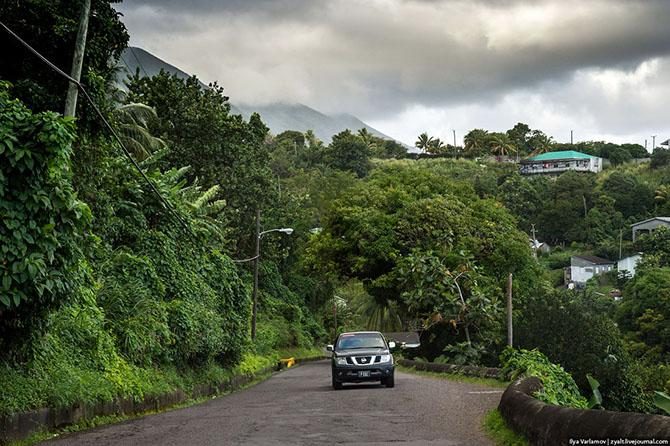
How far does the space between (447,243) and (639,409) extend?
17026 mm

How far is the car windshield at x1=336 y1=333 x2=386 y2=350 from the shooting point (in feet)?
77.6

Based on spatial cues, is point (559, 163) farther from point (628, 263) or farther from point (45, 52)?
point (45, 52)

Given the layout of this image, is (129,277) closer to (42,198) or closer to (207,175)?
(42,198)

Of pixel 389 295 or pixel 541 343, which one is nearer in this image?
pixel 541 343

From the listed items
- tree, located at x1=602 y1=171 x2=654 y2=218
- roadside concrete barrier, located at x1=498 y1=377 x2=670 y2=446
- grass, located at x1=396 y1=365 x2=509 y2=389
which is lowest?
grass, located at x1=396 y1=365 x2=509 y2=389

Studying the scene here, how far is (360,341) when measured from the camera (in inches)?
942

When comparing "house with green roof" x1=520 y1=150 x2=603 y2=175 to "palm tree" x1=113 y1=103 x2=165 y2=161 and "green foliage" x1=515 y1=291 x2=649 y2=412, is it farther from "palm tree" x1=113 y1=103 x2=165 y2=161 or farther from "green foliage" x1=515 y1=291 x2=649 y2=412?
"palm tree" x1=113 y1=103 x2=165 y2=161

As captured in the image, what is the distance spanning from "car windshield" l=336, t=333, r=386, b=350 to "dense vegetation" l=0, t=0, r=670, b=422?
3.69 metres

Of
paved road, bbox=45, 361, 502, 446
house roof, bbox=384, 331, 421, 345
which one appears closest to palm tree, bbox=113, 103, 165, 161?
house roof, bbox=384, 331, 421, 345

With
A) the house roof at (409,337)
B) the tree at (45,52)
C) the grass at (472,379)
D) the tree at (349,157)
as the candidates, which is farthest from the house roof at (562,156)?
the tree at (45,52)

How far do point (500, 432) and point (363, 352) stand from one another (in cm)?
1205

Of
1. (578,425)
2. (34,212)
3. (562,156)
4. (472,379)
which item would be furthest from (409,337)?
(562,156)

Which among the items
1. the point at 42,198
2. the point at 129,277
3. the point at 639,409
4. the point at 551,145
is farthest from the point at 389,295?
the point at 551,145

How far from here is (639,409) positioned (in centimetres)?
3328
